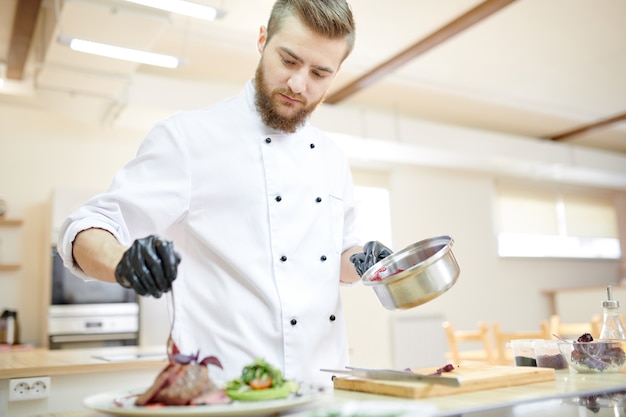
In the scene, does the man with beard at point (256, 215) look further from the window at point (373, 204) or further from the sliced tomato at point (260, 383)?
the window at point (373, 204)

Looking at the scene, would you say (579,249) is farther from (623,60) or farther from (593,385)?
(593,385)

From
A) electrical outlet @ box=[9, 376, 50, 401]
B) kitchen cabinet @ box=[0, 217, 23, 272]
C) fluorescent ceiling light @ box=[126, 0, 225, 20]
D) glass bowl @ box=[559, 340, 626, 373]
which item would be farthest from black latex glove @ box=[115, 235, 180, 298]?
kitchen cabinet @ box=[0, 217, 23, 272]

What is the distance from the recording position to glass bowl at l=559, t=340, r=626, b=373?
1455 millimetres

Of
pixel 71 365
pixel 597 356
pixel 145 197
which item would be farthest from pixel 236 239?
pixel 71 365

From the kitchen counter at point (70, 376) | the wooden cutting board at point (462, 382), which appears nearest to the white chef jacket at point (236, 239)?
the wooden cutting board at point (462, 382)

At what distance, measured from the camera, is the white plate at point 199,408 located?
0.81 m

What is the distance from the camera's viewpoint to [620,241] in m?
8.83

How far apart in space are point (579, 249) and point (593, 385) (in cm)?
806

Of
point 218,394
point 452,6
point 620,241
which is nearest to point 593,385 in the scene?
point 218,394

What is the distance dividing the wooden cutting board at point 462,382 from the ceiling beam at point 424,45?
346cm

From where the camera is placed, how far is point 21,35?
14.5ft

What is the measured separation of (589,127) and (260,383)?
287 inches

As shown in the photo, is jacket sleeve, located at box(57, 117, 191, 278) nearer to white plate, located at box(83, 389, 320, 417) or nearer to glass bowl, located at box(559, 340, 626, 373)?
white plate, located at box(83, 389, 320, 417)

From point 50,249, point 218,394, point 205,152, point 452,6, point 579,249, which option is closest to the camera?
point 218,394
